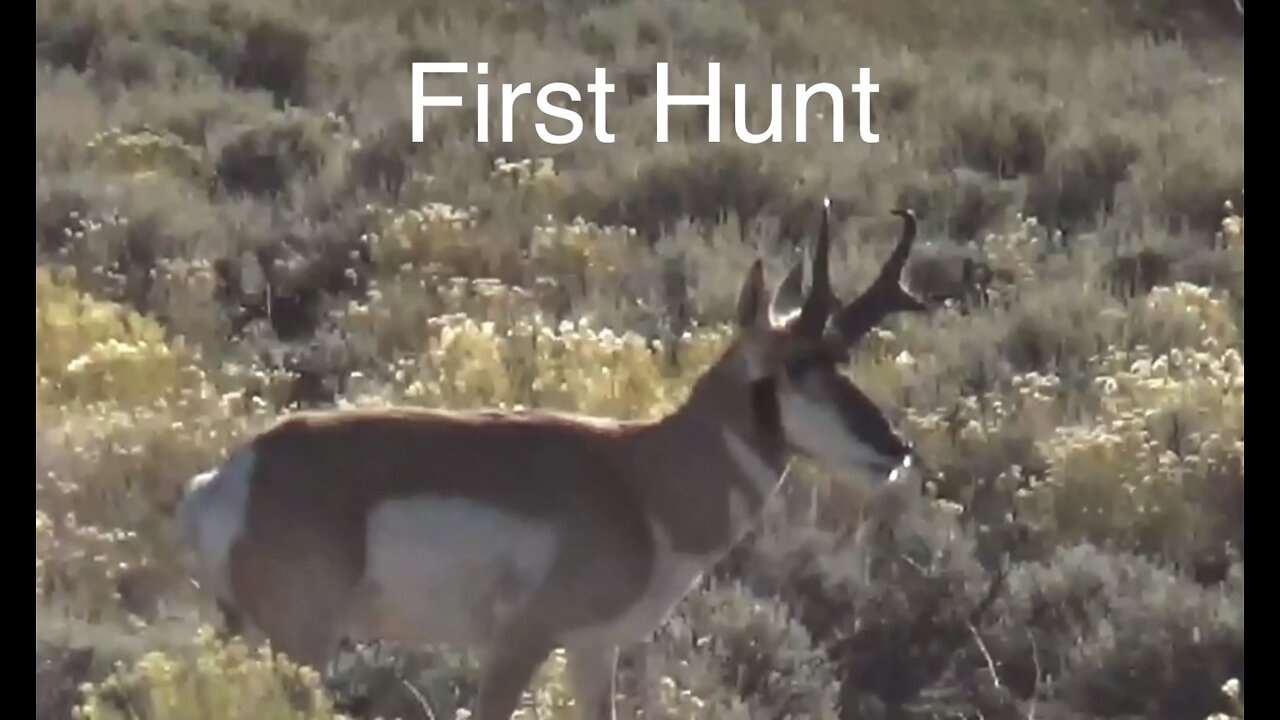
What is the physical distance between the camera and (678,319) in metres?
10.1

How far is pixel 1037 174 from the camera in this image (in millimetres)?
13445

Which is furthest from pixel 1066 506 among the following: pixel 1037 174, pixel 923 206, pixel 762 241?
pixel 1037 174

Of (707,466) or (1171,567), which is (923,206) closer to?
(1171,567)

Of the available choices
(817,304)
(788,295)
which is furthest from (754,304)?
(788,295)

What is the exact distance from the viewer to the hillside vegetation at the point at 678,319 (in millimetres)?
6680

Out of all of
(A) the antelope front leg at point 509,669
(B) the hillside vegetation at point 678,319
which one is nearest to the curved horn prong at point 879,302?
(A) the antelope front leg at point 509,669

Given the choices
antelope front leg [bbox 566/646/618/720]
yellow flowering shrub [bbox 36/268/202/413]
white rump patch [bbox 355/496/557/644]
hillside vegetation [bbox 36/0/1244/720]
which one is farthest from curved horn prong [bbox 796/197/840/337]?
yellow flowering shrub [bbox 36/268/202/413]

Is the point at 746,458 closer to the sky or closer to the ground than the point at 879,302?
closer to the ground

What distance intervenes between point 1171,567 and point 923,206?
17.6 ft

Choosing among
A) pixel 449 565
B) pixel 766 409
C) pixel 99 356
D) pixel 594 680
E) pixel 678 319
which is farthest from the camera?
pixel 678 319

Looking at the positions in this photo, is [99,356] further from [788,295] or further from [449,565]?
[449,565]

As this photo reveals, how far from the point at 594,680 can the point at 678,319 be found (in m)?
4.56

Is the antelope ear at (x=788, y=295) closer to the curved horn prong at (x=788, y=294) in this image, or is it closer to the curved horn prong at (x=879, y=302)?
the curved horn prong at (x=788, y=294)

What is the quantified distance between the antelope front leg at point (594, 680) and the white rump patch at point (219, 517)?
0.86 metres
